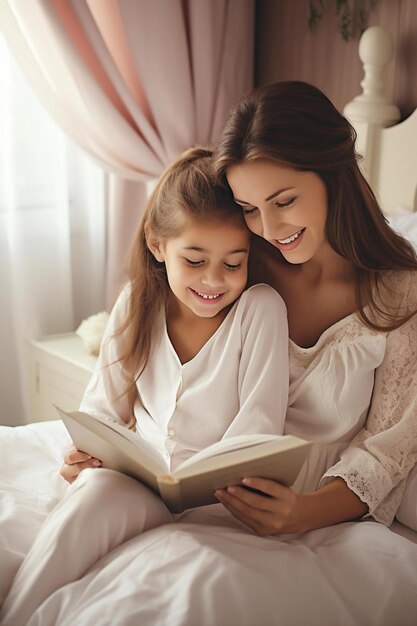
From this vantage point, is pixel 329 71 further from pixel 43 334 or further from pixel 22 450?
pixel 22 450

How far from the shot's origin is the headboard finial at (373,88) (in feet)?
7.88

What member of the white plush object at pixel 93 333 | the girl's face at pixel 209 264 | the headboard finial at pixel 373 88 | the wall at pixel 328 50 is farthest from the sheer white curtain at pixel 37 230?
the girl's face at pixel 209 264

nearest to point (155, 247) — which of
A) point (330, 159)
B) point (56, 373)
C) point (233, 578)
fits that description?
point (330, 159)

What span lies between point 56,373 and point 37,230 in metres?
0.54

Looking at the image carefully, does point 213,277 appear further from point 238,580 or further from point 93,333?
point 93,333

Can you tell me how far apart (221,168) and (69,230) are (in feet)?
4.99

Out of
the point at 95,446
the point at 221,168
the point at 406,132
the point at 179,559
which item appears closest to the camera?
the point at 179,559

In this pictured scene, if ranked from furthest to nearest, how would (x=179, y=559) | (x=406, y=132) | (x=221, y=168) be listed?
(x=406, y=132) < (x=221, y=168) < (x=179, y=559)

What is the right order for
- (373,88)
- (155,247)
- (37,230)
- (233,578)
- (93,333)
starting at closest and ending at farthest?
(233,578), (155,247), (373,88), (93,333), (37,230)

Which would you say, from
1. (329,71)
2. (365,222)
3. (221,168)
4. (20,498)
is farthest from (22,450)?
(329,71)

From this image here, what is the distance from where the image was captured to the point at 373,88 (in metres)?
2.46

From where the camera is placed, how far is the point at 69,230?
9.77 ft

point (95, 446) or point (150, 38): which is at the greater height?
point (150, 38)

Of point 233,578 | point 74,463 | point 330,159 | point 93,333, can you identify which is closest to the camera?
point 233,578
